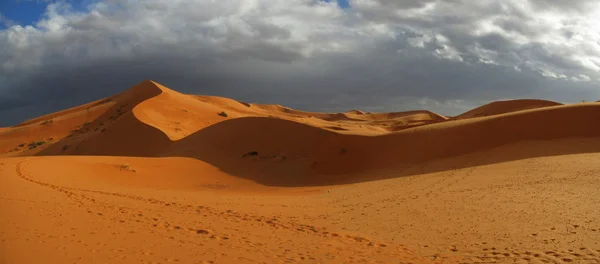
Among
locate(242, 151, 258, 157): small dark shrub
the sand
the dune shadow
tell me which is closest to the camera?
the sand

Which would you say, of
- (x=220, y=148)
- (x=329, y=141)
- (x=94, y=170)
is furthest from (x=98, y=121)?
(x=329, y=141)

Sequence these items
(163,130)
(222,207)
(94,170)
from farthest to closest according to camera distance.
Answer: (163,130) → (94,170) → (222,207)

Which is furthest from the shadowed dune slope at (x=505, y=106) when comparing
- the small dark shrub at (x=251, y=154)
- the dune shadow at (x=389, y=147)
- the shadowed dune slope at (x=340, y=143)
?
the small dark shrub at (x=251, y=154)

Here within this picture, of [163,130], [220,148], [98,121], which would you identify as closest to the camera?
[220,148]

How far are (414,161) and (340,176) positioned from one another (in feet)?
11.6

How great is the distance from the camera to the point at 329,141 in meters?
25.0

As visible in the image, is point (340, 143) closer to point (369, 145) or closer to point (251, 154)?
point (369, 145)

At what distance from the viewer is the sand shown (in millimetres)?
8016

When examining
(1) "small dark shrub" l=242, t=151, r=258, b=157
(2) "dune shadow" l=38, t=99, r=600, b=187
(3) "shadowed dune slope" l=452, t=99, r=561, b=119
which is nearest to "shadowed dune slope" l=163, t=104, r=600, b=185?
(2) "dune shadow" l=38, t=99, r=600, b=187

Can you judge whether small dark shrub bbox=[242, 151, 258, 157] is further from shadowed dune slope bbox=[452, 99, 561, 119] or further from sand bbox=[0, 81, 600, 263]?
shadowed dune slope bbox=[452, 99, 561, 119]

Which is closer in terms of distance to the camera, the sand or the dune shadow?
the sand

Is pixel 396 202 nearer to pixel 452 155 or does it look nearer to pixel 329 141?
pixel 452 155

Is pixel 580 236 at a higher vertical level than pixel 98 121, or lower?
lower

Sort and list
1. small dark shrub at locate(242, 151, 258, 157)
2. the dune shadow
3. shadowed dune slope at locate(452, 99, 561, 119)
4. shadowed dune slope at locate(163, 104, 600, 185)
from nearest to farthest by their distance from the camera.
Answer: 1. the dune shadow
2. shadowed dune slope at locate(163, 104, 600, 185)
3. small dark shrub at locate(242, 151, 258, 157)
4. shadowed dune slope at locate(452, 99, 561, 119)
